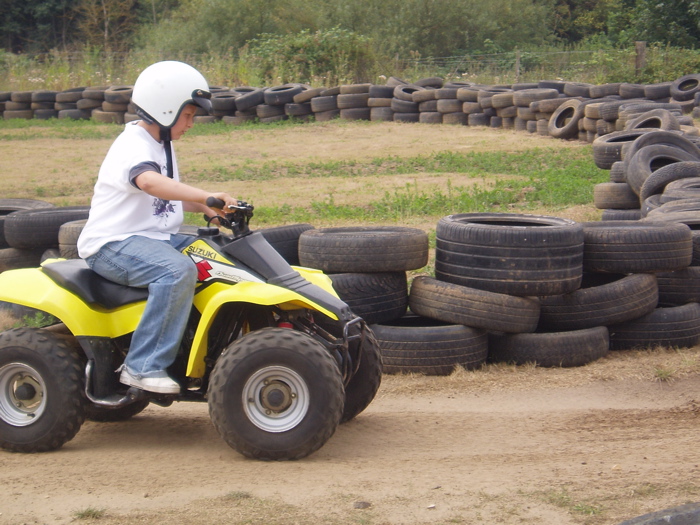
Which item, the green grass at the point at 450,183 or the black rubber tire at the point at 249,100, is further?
the black rubber tire at the point at 249,100

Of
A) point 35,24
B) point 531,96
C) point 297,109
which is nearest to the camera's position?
point 531,96

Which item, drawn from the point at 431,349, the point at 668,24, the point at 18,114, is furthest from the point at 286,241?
the point at 668,24

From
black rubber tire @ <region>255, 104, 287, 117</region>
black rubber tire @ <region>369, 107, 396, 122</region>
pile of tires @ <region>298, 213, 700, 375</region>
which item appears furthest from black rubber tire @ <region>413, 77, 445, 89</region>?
pile of tires @ <region>298, 213, 700, 375</region>

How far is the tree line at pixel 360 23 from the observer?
120 feet

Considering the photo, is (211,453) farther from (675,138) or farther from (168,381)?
(675,138)

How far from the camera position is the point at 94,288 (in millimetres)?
4508

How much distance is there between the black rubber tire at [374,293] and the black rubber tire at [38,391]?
7.10ft

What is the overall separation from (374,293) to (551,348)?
1350 millimetres

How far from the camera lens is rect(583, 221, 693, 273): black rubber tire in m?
6.54

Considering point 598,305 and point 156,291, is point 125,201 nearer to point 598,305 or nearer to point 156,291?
point 156,291

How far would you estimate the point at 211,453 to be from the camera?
4.56 meters

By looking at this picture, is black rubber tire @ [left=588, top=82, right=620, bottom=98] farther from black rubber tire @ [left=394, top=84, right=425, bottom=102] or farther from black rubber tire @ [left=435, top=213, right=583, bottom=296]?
black rubber tire @ [left=435, top=213, right=583, bottom=296]

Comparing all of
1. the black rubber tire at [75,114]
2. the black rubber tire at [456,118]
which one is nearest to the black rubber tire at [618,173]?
the black rubber tire at [456,118]

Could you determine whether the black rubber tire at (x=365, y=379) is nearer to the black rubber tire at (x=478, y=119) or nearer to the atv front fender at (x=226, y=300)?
the atv front fender at (x=226, y=300)
